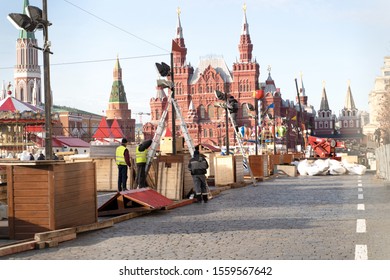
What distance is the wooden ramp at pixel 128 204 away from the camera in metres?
12.6

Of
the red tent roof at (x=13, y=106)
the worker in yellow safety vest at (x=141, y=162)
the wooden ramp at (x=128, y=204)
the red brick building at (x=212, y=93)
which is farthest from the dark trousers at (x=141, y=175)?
the red brick building at (x=212, y=93)

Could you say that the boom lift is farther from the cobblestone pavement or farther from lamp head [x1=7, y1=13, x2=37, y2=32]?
lamp head [x1=7, y1=13, x2=37, y2=32]

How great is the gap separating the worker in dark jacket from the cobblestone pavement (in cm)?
182

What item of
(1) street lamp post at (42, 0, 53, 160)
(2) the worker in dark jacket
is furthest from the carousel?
(1) street lamp post at (42, 0, 53, 160)

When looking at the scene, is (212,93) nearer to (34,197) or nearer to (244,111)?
(244,111)

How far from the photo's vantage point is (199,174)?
16.0 meters

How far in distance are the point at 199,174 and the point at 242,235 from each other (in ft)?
22.3

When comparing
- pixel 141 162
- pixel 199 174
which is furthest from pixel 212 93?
pixel 199 174

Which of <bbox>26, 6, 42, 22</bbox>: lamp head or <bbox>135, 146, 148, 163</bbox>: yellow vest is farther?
<bbox>135, 146, 148, 163</bbox>: yellow vest

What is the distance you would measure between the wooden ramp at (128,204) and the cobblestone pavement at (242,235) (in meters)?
0.21

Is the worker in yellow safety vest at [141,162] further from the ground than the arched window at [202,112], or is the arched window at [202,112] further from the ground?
the arched window at [202,112]

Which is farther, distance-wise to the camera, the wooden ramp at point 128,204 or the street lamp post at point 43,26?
the wooden ramp at point 128,204

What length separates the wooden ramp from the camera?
12602mm

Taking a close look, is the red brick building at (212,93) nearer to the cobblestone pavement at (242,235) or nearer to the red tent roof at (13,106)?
the red tent roof at (13,106)
